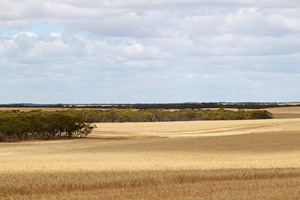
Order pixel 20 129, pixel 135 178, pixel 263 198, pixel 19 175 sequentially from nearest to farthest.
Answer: pixel 263 198, pixel 135 178, pixel 19 175, pixel 20 129

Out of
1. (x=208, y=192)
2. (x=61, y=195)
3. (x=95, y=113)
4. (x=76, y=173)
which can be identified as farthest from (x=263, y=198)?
(x=95, y=113)

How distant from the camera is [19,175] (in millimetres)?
22406

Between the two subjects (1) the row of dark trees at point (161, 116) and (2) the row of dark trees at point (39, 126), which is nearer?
(2) the row of dark trees at point (39, 126)

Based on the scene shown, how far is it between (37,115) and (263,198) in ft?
186

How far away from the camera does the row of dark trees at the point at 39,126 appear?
6494 cm

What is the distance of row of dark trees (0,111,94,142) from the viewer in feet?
213

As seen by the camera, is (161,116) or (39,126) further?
(161,116)

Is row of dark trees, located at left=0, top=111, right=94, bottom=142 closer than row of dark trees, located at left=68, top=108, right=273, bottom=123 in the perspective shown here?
Yes

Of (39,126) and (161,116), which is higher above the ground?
(161,116)

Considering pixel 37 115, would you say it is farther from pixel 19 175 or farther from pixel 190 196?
pixel 190 196

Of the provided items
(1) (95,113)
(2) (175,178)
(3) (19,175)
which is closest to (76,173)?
(3) (19,175)

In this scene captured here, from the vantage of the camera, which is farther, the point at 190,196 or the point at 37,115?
the point at 37,115

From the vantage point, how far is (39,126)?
67812 mm

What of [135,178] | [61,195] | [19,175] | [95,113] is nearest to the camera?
[61,195]
